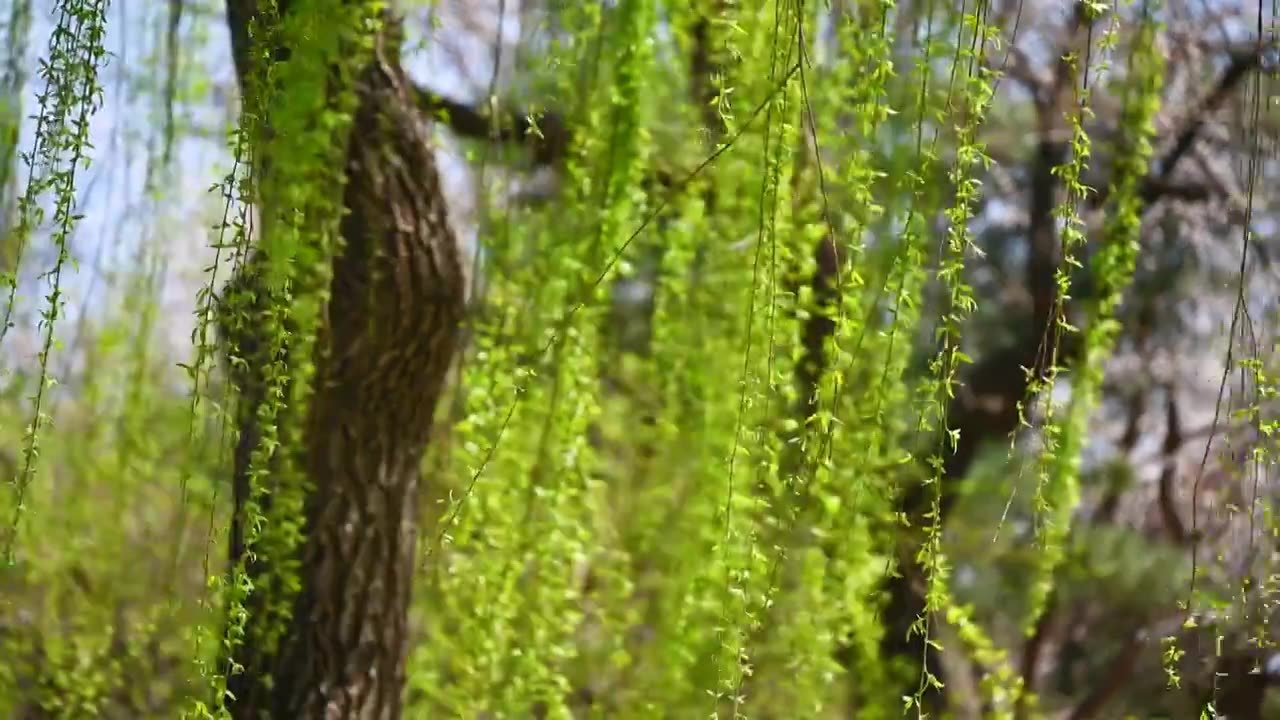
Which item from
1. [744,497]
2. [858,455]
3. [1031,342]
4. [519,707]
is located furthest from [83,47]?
[1031,342]

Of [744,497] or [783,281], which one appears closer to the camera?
[744,497]

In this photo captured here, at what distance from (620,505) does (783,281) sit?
628mm

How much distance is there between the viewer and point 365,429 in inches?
64.4

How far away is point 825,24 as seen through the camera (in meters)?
1.81

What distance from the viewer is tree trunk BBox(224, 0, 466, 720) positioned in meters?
1.57

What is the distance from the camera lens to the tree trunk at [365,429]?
1565 mm

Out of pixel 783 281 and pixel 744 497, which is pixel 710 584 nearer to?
pixel 744 497

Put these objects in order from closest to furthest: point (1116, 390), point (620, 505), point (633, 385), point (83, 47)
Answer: point (83, 47)
point (620, 505)
point (633, 385)
point (1116, 390)

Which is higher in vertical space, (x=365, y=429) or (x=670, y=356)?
(x=670, y=356)

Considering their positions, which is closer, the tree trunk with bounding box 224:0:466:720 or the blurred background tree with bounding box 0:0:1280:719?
the blurred background tree with bounding box 0:0:1280:719

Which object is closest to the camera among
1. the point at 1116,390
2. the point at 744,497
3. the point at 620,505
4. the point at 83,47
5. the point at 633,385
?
the point at 83,47

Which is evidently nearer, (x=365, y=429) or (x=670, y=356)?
(x=365, y=429)

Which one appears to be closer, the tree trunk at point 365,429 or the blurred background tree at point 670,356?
the blurred background tree at point 670,356

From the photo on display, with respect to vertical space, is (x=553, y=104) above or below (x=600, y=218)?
above
